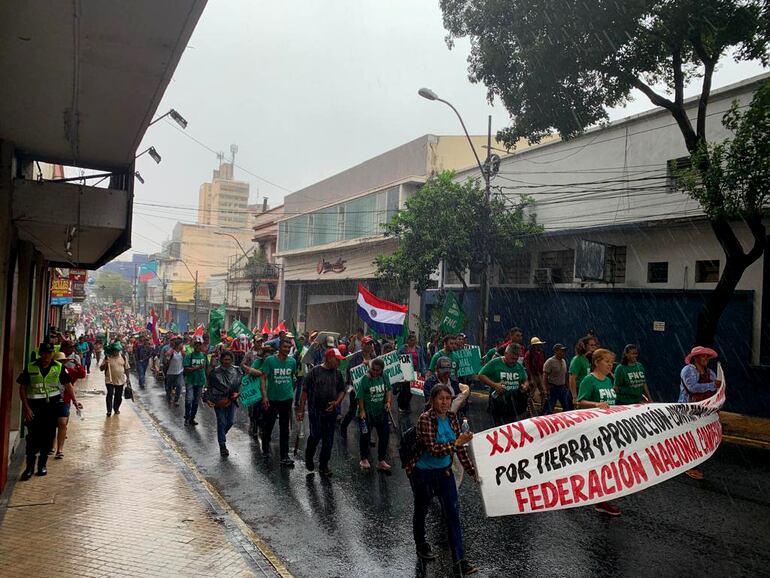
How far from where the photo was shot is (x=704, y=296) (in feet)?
52.2

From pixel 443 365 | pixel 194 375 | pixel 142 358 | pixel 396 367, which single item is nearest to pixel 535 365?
pixel 396 367

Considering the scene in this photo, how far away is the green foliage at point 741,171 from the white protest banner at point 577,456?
21.2ft

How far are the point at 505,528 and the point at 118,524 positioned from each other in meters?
3.85

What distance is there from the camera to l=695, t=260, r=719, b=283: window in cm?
1587

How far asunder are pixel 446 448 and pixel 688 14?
34.2 feet

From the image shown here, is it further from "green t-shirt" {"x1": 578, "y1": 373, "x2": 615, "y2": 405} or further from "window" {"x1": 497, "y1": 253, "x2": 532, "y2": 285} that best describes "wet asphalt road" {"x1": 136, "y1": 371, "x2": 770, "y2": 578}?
"window" {"x1": 497, "y1": 253, "x2": 532, "y2": 285}

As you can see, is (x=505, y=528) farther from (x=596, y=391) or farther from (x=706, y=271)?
(x=706, y=271)

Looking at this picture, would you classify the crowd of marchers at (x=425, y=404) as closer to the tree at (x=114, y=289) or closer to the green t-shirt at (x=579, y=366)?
the green t-shirt at (x=579, y=366)

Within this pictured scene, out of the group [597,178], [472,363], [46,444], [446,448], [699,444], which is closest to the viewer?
[446,448]

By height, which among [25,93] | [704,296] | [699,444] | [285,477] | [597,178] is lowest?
[285,477]

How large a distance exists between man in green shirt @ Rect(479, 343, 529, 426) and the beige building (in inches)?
4926

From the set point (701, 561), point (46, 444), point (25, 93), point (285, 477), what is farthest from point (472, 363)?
point (25, 93)

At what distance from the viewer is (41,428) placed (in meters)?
7.98

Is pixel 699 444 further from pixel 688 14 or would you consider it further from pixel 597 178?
pixel 597 178
